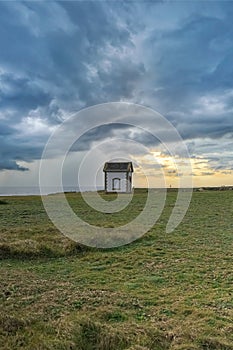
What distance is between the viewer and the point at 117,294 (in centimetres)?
721

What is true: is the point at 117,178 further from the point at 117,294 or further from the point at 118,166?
the point at 117,294

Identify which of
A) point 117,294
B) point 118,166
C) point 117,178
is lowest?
point 117,294

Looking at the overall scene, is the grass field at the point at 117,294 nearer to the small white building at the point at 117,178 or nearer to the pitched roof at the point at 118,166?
the small white building at the point at 117,178

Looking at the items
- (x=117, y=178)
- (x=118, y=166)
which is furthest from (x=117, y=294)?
(x=118, y=166)

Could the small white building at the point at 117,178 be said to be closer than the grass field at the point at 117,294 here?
No

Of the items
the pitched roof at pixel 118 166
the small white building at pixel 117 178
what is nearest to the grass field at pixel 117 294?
the small white building at pixel 117 178

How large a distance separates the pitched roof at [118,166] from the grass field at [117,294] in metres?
29.4

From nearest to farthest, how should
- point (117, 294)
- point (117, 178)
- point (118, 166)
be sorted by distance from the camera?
1. point (117, 294)
2. point (117, 178)
3. point (118, 166)

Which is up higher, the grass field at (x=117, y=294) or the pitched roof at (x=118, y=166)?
the pitched roof at (x=118, y=166)

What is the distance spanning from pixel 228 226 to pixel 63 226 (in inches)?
329

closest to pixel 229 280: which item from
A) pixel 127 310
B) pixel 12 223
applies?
pixel 127 310

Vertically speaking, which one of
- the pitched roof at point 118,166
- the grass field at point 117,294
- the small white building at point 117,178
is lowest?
the grass field at point 117,294

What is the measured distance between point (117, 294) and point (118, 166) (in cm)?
3667

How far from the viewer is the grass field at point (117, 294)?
5.15 metres
